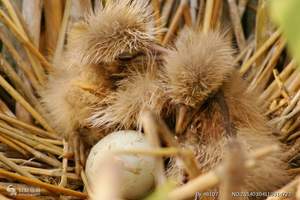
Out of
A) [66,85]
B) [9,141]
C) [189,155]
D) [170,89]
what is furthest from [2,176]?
[189,155]

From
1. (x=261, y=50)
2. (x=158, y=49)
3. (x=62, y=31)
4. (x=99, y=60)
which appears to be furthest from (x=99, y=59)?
(x=261, y=50)

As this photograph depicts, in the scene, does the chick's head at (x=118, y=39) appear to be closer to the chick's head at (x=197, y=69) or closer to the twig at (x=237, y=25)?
the chick's head at (x=197, y=69)

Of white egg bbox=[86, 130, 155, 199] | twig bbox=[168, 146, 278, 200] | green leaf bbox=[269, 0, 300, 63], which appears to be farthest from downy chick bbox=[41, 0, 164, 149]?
green leaf bbox=[269, 0, 300, 63]

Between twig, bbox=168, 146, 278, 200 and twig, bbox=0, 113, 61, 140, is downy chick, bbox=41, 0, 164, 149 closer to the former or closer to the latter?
twig, bbox=0, 113, 61, 140

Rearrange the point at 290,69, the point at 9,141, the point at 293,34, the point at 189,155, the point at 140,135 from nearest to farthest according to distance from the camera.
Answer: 1. the point at 293,34
2. the point at 189,155
3. the point at 140,135
4. the point at 9,141
5. the point at 290,69

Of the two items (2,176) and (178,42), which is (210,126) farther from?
(2,176)

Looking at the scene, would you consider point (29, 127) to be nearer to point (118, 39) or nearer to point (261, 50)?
point (118, 39)

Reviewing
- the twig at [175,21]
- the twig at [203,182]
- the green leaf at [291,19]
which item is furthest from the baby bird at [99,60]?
the green leaf at [291,19]
